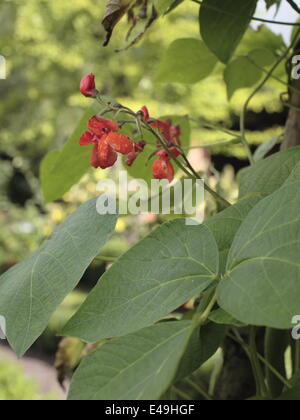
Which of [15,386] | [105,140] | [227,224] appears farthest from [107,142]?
[15,386]

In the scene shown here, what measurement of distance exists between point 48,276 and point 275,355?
0.22 metres

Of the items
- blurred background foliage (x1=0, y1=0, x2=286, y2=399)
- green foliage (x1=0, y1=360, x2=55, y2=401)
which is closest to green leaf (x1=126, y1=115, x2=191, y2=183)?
green foliage (x1=0, y1=360, x2=55, y2=401)

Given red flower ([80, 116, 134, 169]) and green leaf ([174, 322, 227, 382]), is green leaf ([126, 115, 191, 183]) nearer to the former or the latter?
red flower ([80, 116, 134, 169])

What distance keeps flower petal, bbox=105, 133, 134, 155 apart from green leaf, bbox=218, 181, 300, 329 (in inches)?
5.4

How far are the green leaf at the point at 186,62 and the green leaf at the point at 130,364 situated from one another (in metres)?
0.39

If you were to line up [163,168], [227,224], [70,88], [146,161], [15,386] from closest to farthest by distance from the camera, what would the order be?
[227,224] → [163,168] → [146,161] → [15,386] → [70,88]

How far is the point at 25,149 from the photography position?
732cm

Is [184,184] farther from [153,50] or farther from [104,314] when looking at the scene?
[153,50]

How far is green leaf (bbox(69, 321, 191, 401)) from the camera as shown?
246 millimetres

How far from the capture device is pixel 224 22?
1.45 feet

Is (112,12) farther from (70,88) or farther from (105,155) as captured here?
(70,88)

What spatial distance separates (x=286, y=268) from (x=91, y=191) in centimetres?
368

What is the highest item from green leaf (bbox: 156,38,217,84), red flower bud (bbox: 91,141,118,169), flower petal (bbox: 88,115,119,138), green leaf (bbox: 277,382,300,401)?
green leaf (bbox: 156,38,217,84)

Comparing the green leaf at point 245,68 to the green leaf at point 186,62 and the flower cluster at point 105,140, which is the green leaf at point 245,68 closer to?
the green leaf at point 186,62
